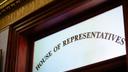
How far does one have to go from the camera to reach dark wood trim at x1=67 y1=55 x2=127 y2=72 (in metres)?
2.62

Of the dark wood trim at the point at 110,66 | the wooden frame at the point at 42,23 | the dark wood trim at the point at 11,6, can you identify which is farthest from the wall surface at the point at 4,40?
the dark wood trim at the point at 110,66

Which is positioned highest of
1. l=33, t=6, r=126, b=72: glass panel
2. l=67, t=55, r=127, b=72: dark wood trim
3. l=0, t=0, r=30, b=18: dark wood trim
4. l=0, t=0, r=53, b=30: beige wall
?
l=0, t=0, r=30, b=18: dark wood trim

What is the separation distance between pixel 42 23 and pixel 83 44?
0.53 m

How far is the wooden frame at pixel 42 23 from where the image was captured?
9.66 feet

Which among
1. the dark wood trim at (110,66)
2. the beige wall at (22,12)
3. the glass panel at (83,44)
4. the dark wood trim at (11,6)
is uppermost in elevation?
the dark wood trim at (11,6)

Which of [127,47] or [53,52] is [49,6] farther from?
[127,47]

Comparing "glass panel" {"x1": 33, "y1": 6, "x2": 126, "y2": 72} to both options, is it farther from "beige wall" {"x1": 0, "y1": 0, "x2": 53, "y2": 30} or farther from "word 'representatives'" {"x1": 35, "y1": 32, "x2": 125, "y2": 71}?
"beige wall" {"x1": 0, "y1": 0, "x2": 53, "y2": 30}

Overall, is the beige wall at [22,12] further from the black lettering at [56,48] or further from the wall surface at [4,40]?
the black lettering at [56,48]

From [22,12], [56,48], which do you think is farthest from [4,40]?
[56,48]

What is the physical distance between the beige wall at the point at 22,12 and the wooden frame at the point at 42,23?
55mm

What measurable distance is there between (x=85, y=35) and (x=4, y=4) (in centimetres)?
120

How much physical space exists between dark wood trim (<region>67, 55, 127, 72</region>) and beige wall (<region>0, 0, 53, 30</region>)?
2.73ft

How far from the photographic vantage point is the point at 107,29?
9.21 feet

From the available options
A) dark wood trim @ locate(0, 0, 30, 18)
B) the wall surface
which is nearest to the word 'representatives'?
the wall surface
